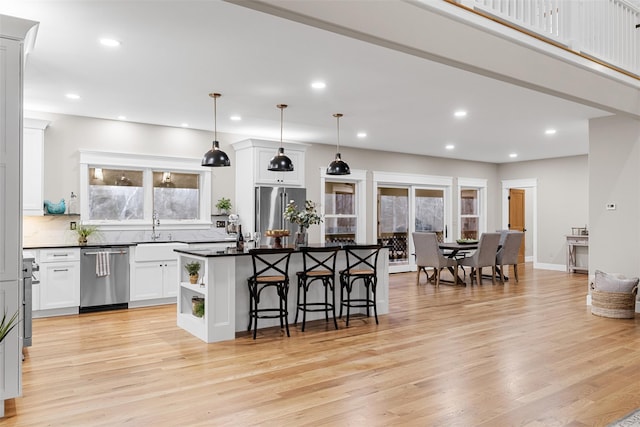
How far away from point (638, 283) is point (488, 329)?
7.31ft

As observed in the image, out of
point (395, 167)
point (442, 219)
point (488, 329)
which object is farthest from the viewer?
point (442, 219)

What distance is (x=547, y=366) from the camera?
379 cm

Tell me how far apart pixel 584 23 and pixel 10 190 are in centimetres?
522

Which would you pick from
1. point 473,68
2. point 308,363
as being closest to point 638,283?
point 473,68

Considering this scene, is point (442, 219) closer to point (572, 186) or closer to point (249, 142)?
point (572, 186)

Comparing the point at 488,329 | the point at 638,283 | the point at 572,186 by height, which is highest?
the point at 572,186

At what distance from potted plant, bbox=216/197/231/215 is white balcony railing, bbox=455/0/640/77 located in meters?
4.90

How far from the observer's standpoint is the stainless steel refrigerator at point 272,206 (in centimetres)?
751

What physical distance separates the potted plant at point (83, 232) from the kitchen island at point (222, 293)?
1.88 metres

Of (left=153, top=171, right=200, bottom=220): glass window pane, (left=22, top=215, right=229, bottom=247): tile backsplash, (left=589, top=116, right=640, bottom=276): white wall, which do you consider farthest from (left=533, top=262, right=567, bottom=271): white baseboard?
(left=22, top=215, right=229, bottom=247): tile backsplash

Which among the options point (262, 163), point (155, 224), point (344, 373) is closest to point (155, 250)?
point (155, 224)

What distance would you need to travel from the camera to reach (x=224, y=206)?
752cm

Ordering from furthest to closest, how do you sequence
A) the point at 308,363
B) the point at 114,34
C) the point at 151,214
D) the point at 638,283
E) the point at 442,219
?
the point at 442,219
the point at 151,214
the point at 638,283
the point at 308,363
the point at 114,34

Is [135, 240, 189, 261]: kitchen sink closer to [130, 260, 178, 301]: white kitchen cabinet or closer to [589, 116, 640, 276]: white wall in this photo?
[130, 260, 178, 301]: white kitchen cabinet
